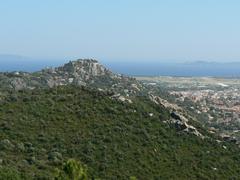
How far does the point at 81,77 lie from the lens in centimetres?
8381

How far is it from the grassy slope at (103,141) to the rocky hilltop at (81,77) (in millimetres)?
29791

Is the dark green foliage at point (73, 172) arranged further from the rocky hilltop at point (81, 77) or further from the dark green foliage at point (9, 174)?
the rocky hilltop at point (81, 77)

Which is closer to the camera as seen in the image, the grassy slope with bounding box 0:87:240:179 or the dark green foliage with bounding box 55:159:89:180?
the dark green foliage with bounding box 55:159:89:180

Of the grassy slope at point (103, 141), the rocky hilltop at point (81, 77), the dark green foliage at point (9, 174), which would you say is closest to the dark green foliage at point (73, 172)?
the dark green foliage at point (9, 174)

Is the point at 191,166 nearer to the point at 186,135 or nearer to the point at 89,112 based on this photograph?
the point at 186,135

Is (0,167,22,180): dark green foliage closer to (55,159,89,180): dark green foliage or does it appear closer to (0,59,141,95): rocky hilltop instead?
(55,159,89,180): dark green foliage

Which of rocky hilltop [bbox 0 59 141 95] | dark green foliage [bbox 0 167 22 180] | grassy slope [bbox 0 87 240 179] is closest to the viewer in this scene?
dark green foliage [bbox 0 167 22 180]

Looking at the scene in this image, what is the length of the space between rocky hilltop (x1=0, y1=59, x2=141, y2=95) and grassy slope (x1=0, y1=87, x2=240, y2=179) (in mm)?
29791

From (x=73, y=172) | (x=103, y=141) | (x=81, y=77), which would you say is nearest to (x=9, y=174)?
(x=73, y=172)

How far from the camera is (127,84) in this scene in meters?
84.8

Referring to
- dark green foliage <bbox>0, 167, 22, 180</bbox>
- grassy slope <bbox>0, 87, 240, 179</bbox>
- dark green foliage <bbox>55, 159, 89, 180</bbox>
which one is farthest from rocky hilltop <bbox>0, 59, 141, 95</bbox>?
dark green foliage <bbox>55, 159, 89, 180</bbox>

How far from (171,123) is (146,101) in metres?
6.48

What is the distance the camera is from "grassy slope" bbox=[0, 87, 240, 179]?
33.9 meters

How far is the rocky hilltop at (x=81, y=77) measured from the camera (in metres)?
75.0
